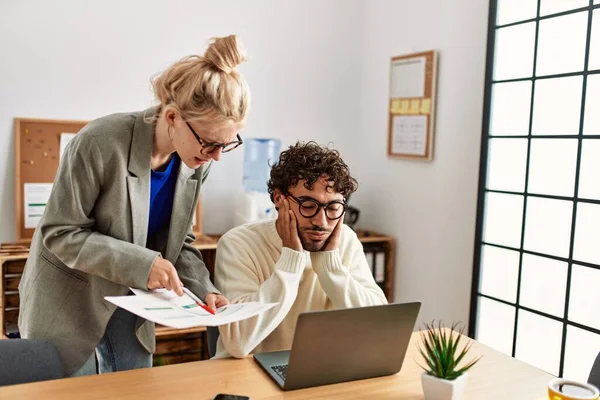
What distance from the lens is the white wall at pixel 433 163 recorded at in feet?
10.4

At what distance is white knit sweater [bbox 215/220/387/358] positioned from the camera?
168cm

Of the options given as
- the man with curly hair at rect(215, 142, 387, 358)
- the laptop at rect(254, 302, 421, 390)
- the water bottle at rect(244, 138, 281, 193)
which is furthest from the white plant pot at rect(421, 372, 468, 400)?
the water bottle at rect(244, 138, 281, 193)

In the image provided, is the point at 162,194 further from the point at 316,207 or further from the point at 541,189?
the point at 541,189

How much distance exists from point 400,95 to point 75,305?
2.47 meters

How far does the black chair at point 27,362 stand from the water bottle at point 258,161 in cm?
207

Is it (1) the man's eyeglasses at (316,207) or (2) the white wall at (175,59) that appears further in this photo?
(2) the white wall at (175,59)

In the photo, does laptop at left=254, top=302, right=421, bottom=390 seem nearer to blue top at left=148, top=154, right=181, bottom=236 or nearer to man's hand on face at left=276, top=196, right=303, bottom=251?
man's hand on face at left=276, top=196, right=303, bottom=251

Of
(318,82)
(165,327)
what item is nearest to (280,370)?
(165,327)

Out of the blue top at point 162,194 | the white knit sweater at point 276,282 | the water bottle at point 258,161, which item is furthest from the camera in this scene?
the water bottle at point 258,161

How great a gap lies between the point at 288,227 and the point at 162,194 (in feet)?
1.32

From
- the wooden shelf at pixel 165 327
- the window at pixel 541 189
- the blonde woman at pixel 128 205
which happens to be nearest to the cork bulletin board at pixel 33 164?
the wooden shelf at pixel 165 327

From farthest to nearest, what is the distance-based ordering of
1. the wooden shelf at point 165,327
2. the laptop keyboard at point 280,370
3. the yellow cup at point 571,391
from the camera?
the wooden shelf at point 165,327 → the laptop keyboard at point 280,370 → the yellow cup at point 571,391

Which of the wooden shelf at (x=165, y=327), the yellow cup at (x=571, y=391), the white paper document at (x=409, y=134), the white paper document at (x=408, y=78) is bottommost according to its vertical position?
the wooden shelf at (x=165, y=327)

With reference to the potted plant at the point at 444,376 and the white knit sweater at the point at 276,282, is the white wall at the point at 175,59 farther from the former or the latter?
the potted plant at the point at 444,376
